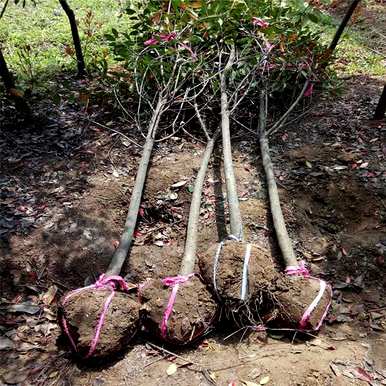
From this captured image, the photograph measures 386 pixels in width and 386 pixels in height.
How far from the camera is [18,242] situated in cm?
331

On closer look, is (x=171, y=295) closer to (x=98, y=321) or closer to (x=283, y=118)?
(x=98, y=321)

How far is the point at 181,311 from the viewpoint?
8.58 ft

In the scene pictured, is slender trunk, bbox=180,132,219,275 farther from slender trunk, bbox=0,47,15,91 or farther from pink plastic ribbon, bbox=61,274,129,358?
slender trunk, bbox=0,47,15,91

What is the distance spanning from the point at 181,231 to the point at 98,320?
4.40ft

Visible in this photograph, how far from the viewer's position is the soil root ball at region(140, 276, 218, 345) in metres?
2.59

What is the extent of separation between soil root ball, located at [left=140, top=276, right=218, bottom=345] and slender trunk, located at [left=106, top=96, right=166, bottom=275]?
0.34 m

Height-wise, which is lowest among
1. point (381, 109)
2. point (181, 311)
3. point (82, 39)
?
point (82, 39)

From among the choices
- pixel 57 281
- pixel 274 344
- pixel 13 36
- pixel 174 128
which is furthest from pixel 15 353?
pixel 13 36

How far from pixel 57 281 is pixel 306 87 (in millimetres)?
3601

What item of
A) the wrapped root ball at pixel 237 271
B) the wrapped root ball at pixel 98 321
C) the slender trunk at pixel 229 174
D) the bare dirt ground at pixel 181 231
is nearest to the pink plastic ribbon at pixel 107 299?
the wrapped root ball at pixel 98 321

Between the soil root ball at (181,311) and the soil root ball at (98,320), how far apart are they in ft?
0.35

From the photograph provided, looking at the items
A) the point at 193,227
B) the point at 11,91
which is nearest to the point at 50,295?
the point at 193,227

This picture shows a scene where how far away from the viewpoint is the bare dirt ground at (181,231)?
2543 mm

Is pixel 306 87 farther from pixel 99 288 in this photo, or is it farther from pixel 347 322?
pixel 99 288
